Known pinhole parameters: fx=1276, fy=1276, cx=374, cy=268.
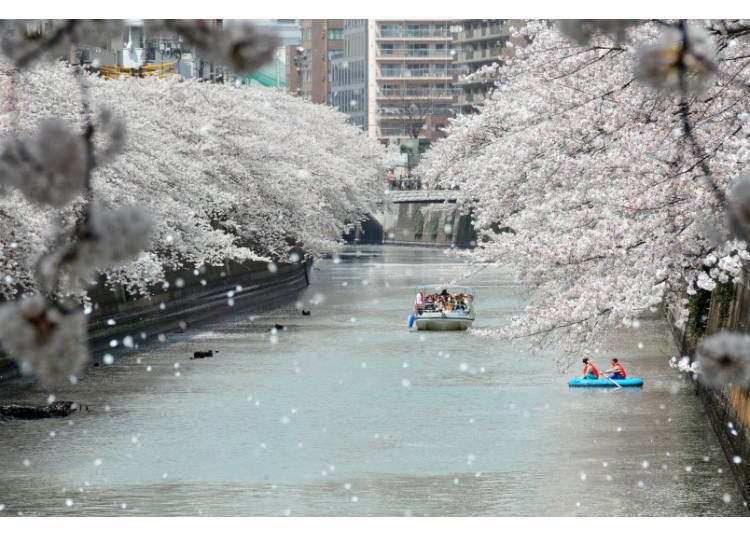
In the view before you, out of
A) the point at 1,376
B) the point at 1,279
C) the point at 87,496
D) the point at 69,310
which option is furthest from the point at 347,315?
the point at 69,310

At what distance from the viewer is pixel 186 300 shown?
45031 millimetres

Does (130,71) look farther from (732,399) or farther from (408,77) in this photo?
(408,77)

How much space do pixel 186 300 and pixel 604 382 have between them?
66.6 feet

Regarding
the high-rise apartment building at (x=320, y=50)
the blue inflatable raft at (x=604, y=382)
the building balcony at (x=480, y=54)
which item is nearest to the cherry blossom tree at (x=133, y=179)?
the blue inflatable raft at (x=604, y=382)

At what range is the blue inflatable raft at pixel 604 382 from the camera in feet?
92.9

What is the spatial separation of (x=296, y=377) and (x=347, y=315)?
16.1 m

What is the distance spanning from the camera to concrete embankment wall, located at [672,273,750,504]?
17.7 m

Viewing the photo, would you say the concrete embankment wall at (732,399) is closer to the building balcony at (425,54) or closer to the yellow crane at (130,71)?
the yellow crane at (130,71)

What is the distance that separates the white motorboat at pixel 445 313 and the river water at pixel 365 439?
4575 mm

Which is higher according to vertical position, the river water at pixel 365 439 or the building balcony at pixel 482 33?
the building balcony at pixel 482 33

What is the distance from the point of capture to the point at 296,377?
31.3 metres

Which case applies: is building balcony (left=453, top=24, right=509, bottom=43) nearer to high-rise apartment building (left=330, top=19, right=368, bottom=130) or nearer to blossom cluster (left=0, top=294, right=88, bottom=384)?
high-rise apartment building (left=330, top=19, right=368, bottom=130)

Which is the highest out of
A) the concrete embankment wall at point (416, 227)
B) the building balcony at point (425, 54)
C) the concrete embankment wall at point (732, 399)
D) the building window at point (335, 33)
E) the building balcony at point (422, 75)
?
the building window at point (335, 33)

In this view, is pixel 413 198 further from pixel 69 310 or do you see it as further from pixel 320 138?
pixel 69 310
